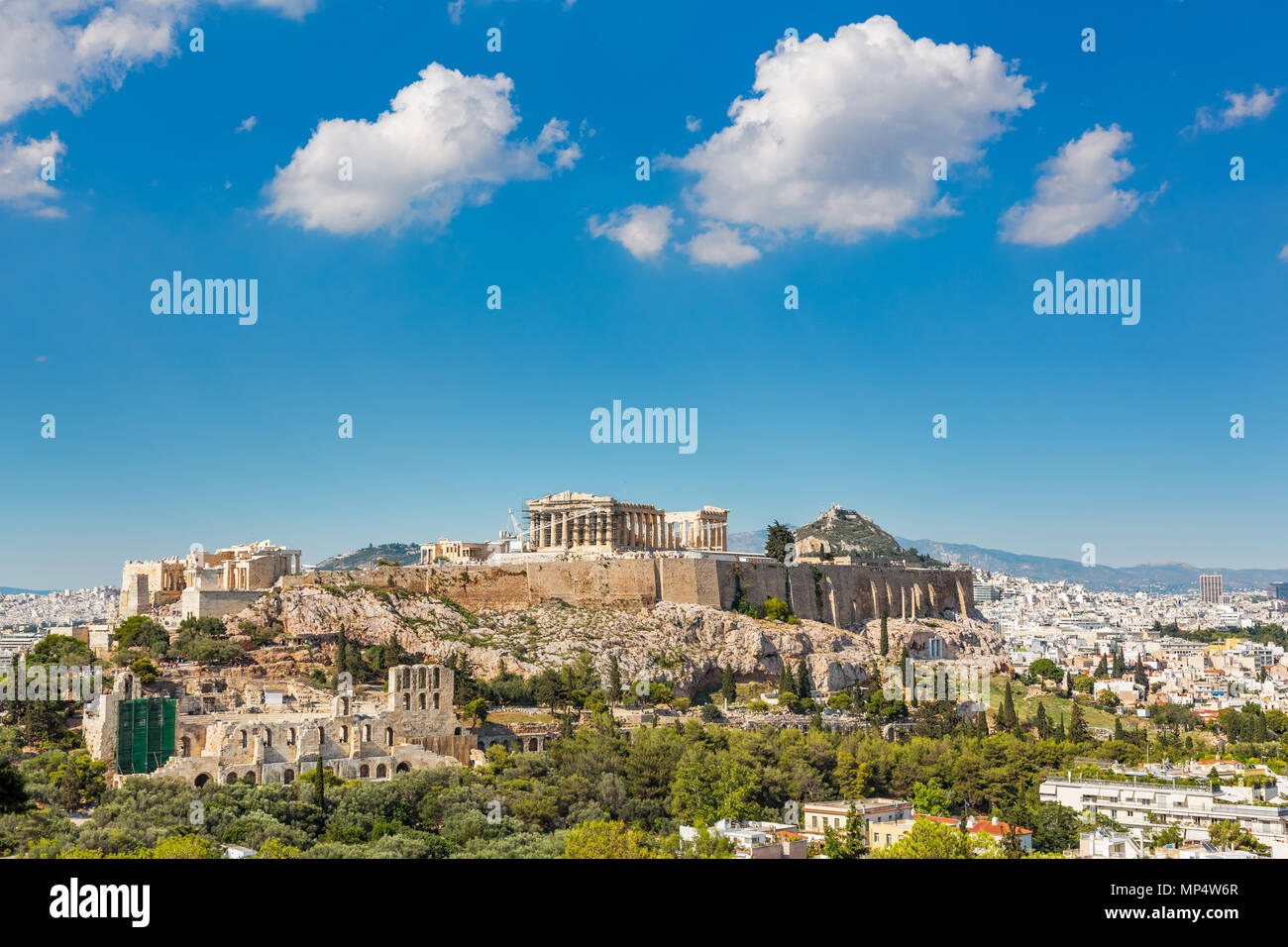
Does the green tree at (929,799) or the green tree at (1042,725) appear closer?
the green tree at (929,799)

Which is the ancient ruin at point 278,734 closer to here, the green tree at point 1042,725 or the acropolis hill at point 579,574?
the acropolis hill at point 579,574

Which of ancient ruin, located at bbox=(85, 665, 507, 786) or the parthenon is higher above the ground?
the parthenon

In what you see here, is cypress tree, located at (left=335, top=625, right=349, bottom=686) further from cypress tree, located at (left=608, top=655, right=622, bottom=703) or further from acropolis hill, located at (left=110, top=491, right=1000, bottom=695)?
cypress tree, located at (left=608, top=655, right=622, bottom=703)

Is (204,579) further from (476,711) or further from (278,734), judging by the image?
(278,734)

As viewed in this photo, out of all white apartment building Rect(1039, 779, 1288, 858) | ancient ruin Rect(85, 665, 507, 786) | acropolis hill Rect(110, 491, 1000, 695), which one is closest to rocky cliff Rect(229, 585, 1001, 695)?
acropolis hill Rect(110, 491, 1000, 695)

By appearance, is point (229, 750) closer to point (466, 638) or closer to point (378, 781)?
point (378, 781)

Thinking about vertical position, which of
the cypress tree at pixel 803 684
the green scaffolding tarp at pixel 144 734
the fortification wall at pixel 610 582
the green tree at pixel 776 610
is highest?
the fortification wall at pixel 610 582

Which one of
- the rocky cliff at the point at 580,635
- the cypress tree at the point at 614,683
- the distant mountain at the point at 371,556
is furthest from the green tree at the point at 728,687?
the distant mountain at the point at 371,556

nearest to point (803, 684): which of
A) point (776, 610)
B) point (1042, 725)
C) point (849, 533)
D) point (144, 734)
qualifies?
point (776, 610)
